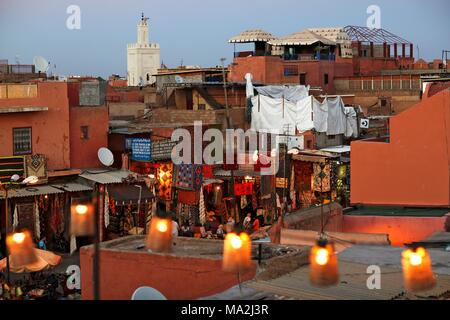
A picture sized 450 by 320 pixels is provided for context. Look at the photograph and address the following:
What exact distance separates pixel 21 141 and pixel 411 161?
432 inches

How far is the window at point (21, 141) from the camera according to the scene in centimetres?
2328

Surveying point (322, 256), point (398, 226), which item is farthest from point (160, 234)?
point (398, 226)

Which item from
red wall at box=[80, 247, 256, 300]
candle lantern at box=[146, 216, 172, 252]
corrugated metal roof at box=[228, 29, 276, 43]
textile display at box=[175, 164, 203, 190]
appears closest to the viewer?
candle lantern at box=[146, 216, 172, 252]

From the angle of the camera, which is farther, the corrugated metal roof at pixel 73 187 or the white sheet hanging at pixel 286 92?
the white sheet hanging at pixel 286 92

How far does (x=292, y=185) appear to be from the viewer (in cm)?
2853

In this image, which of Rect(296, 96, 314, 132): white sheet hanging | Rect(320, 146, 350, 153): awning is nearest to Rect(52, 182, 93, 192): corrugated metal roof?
Rect(320, 146, 350, 153): awning

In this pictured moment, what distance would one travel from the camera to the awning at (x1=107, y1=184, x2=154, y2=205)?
23.4 m

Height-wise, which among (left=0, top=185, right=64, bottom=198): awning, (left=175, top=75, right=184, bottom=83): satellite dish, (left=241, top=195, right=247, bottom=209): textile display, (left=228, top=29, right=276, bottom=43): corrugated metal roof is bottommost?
(left=241, top=195, right=247, bottom=209): textile display

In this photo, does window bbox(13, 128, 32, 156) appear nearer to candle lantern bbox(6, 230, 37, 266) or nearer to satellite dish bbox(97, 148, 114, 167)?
satellite dish bbox(97, 148, 114, 167)

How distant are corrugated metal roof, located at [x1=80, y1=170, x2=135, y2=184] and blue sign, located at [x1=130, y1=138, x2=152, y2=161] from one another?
62 cm

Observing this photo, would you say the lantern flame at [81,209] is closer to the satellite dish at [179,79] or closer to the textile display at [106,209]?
the textile display at [106,209]

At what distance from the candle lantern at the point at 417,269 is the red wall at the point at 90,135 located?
17803 mm

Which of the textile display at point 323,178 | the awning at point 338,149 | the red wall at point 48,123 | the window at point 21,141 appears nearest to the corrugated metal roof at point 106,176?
the red wall at point 48,123

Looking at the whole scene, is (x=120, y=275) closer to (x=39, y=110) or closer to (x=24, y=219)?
(x=24, y=219)
